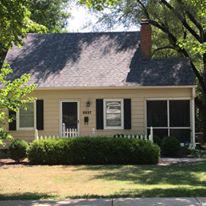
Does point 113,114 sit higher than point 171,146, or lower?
higher

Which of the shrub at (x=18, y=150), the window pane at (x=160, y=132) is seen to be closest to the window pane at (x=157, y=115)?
the window pane at (x=160, y=132)

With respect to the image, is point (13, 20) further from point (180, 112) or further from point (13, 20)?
point (180, 112)

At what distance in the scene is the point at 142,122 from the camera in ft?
81.6

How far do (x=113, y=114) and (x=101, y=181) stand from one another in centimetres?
1006

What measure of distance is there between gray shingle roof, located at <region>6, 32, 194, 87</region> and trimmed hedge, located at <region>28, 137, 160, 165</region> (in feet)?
16.2

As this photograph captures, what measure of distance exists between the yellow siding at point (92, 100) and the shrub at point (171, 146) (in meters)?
2.17

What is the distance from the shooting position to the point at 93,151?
2030cm

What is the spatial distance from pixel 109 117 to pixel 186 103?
3.82 metres

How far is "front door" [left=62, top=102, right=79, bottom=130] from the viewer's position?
2520 cm

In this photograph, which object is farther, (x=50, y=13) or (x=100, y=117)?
(x=50, y=13)

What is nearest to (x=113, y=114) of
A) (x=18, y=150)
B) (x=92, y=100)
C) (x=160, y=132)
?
(x=92, y=100)

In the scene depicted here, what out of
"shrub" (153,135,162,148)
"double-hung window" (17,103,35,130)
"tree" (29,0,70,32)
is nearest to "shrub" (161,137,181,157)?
"shrub" (153,135,162,148)

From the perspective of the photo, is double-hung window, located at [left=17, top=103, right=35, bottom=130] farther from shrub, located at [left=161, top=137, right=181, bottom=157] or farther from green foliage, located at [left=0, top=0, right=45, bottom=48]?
green foliage, located at [left=0, top=0, right=45, bottom=48]

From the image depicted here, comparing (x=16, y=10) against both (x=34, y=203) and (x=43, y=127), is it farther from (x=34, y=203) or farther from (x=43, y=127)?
(x=43, y=127)
